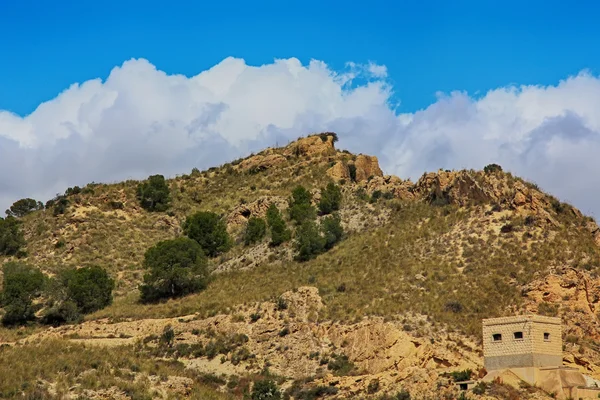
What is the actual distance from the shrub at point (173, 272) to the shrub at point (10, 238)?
1863 cm

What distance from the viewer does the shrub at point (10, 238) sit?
93000 mm

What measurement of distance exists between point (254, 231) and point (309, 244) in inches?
372

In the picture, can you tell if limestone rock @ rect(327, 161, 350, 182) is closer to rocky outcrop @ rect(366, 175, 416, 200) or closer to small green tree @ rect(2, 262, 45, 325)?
rocky outcrop @ rect(366, 175, 416, 200)

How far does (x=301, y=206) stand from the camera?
300 ft

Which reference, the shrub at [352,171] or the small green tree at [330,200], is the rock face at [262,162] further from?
the small green tree at [330,200]

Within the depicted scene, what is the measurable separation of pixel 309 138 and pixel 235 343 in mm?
49741

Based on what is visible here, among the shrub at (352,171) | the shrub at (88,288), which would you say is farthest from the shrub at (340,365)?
the shrub at (352,171)

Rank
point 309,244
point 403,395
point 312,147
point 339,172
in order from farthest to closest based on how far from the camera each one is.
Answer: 1. point 312,147
2. point 339,172
3. point 309,244
4. point 403,395

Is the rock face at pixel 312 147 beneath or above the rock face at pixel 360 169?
above

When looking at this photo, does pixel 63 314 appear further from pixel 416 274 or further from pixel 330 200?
pixel 416 274

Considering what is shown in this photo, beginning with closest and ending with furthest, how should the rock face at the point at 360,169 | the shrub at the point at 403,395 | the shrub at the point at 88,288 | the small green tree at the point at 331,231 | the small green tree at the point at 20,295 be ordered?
1. the shrub at the point at 403,395
2. the small green tree at the point at 20,295
3. the shrub at the point at 88,288
4. the small green tree at the point at 331,231
5. the rock face at the point at 360,169

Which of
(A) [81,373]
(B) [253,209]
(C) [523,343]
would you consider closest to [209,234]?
(B) [253,209]

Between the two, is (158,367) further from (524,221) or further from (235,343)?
(524,221)

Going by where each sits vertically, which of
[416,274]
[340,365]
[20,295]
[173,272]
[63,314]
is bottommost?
[340,365]
